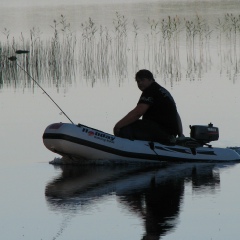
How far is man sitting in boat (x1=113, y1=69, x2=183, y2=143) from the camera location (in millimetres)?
14859

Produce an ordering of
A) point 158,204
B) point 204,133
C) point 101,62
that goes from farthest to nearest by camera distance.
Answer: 1. point 101,62
2. point 204,133
3. point 158,204

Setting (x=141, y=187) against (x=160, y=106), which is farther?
(x=160, y=106)

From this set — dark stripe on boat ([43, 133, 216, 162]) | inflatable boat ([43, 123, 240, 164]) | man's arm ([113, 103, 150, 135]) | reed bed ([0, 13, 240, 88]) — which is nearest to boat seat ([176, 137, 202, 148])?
inflatable boat ([43, 123, 240, 164])

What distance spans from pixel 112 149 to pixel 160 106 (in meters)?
0.80

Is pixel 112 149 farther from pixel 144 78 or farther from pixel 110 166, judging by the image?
pixel 144 78

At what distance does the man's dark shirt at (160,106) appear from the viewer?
14867 millimetres

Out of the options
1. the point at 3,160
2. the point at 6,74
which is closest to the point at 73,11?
the point at 6,74

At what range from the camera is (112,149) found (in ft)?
49.2

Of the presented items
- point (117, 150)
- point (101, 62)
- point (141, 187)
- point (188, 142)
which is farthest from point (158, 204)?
point (101, 62)

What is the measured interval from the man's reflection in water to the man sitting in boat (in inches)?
77.8

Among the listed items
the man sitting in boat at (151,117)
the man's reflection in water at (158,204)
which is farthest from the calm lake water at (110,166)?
the man sitting in boat at (151,117)

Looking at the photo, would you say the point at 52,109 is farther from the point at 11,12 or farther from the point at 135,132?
the point at 11,12

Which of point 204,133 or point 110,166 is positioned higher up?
point 204,133

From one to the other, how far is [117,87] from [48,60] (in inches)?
94.8
